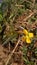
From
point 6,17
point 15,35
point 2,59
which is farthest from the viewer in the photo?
point 6,17

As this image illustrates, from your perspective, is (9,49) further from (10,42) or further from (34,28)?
(34,28)

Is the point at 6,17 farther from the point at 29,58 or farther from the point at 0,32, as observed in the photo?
the point at 29,58

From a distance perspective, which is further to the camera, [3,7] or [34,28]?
[3,7]

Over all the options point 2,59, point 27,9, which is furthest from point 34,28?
point 2,59

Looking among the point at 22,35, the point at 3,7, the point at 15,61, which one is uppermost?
the point at 3,7

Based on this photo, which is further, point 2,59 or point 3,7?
point 3,7

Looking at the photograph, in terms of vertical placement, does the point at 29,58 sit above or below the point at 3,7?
below

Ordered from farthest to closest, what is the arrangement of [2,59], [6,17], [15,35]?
1. [6,17]
2. [15,35]
3. [2,59]

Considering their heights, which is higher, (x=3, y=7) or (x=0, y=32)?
(x=3, y=7)

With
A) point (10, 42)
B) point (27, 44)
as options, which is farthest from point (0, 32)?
point (27, 44)
